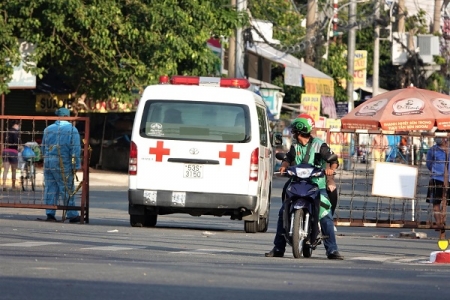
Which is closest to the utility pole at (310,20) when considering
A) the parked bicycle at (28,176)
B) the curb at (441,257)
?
the parked bicycle at (28,176)

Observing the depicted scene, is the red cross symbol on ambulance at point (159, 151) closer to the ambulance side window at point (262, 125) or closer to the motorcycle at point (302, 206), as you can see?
the ambulance side window at point (262, 125)

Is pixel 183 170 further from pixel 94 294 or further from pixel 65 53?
pixel 65 53

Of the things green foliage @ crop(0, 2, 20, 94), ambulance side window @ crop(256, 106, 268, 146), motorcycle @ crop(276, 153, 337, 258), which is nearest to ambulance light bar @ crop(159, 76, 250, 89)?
ambulance side window @ crop(256, 106, 268, 146)

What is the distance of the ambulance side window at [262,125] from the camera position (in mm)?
18902

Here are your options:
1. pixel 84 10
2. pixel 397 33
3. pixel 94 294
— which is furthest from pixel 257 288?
pixel 397 33

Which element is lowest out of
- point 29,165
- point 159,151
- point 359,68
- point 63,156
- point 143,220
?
point 143,220

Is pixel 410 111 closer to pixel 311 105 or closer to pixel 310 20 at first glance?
pixel 311 105

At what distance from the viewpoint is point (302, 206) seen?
44.1 ft

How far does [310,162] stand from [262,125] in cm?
550

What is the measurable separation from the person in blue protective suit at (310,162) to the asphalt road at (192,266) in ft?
0.74

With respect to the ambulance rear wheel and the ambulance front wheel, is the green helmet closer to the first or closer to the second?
the ambulance rear wheel

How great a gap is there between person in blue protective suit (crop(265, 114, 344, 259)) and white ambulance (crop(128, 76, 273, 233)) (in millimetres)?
4470

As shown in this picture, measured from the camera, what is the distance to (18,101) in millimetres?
42562

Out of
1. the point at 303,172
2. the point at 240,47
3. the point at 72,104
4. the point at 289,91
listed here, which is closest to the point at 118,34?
the point at 240,47
